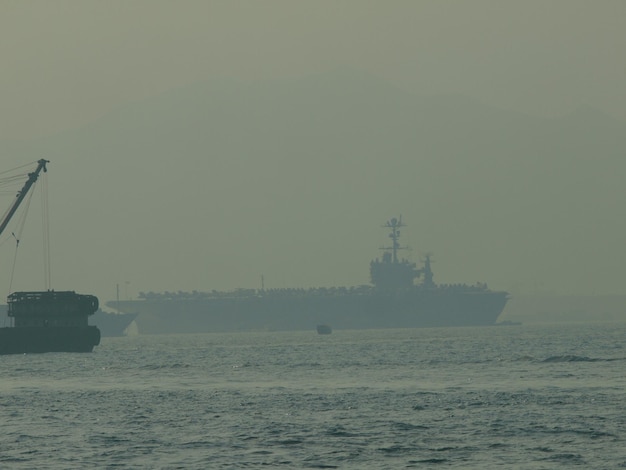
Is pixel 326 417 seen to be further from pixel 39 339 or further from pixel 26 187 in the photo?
pixel 26 187

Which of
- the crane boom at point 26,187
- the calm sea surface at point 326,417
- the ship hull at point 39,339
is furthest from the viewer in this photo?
the crane boom at point 26,187

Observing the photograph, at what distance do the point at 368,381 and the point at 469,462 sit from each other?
1507 inches

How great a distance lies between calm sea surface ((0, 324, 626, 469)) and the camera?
147 ft

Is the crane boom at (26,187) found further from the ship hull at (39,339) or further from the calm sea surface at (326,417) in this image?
the calm sea surface at (326,417)

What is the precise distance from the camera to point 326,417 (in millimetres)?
57656

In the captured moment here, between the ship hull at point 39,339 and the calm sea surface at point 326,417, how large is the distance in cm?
4186

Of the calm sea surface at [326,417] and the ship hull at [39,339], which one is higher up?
the ship hull at [39,339]

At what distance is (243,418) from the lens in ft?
190

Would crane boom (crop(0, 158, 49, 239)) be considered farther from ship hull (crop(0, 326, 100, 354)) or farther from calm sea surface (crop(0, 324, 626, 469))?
calm sea surface (crop(0, 324, 626, 469))

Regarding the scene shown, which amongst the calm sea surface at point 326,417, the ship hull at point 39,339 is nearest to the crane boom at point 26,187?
the ship hull at point 39,339

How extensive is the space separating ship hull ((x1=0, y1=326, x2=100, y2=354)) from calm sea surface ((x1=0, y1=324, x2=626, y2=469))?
41.9 metres

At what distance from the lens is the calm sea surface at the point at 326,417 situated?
4475cm

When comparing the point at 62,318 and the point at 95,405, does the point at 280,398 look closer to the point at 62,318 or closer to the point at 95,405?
the point at 95,405

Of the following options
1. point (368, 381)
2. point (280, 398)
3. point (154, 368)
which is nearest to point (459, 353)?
point (154, 368)
